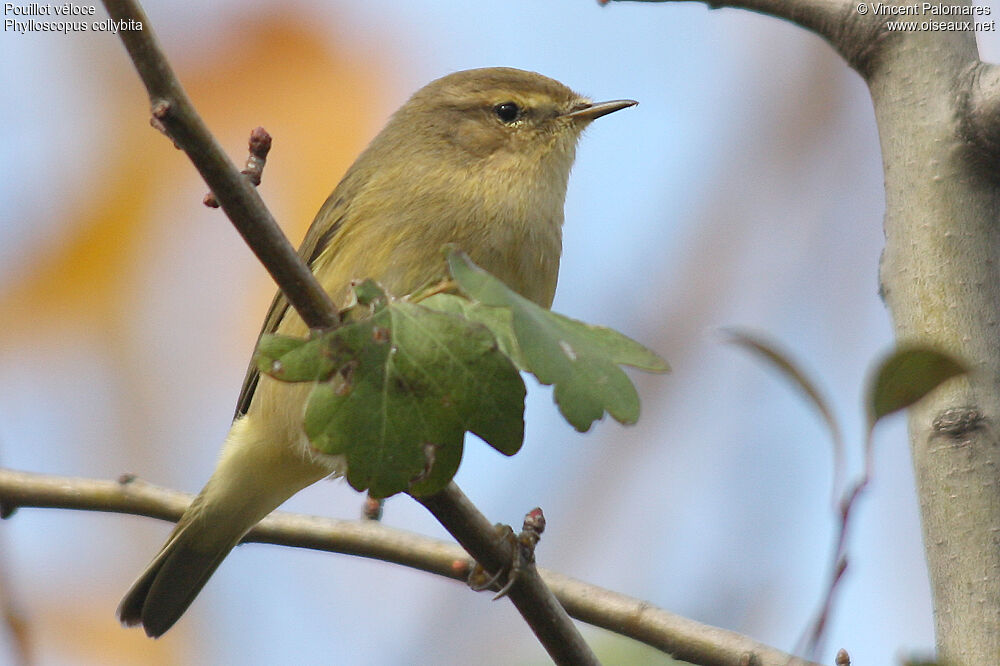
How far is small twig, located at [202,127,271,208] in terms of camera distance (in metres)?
1.85

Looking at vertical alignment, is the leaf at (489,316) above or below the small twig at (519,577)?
above

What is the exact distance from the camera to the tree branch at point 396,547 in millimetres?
2371

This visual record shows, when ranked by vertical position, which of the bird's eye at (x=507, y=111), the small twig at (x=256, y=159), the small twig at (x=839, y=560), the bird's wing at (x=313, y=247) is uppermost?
the bird's eye at (x=507, y=111)

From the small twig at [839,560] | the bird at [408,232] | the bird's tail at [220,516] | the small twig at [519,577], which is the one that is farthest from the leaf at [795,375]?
the bird's tail at [220,516]

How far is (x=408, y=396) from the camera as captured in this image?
152 cm

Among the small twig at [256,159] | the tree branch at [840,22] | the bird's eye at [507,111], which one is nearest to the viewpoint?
the small twig at [256,159]

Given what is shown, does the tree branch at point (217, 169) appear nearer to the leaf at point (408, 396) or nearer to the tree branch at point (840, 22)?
the leaf at point (408, 396)

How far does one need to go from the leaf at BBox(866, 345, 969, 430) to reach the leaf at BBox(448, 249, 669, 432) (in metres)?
0.32

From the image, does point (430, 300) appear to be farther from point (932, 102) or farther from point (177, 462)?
point (177, 462)

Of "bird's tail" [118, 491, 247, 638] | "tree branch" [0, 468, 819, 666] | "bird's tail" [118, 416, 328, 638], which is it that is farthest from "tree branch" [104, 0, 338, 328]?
"bird's tail" [118, 491, 247, 638]

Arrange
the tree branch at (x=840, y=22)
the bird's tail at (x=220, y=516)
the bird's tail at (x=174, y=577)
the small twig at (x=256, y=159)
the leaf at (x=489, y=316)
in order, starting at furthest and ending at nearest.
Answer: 1. the bird's tail at (x=174, y=577)
2. the bird's tail at (x=220, y=516)
3. the tree branch at (x=840, y=22)
4. the small twig at (x=256, y=159)
5. the leaf at (x=489, y=316)

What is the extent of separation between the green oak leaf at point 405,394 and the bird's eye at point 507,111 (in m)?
2.30

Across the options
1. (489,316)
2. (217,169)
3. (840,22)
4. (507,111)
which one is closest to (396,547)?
(489,316)

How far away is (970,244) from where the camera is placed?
6.44 ft
